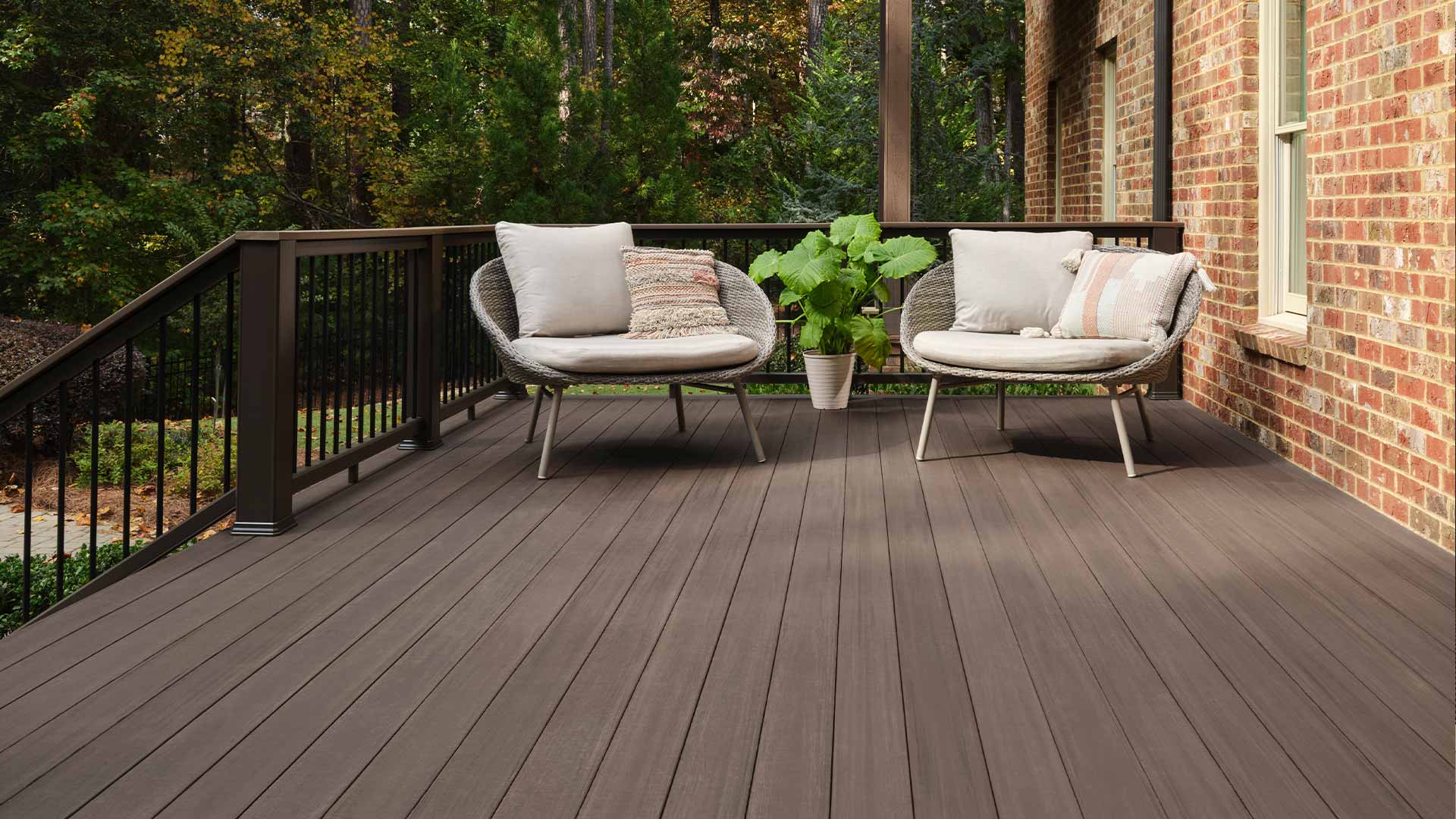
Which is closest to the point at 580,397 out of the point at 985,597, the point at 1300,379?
the point at 1300,379

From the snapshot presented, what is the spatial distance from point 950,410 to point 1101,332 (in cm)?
134

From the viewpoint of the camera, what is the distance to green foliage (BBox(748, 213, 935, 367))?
5551mm

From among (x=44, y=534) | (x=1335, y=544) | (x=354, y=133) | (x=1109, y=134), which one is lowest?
(x=44, y=534)

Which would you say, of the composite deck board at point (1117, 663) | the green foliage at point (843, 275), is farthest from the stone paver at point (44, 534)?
the composite deck board at point (1117, 663)

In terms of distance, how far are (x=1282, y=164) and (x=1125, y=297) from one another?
2.78 ft

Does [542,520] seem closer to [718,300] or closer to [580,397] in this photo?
[718,300]

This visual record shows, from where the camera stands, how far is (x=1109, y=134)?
7.61 meters

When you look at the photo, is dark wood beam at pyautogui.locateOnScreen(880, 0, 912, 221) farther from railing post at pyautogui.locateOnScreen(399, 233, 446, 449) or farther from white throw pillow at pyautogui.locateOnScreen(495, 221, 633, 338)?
railing post at pyautogui.locateOnScreen(399, 233, 446, 449)

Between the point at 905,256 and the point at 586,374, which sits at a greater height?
the point at 905,256

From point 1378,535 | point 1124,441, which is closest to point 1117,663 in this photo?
point 1378,535

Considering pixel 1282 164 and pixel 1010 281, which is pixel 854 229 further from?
pixel 1282 164

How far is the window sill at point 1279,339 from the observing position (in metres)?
4.24

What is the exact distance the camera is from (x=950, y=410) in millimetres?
5867

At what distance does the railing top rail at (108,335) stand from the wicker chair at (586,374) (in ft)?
4.00
